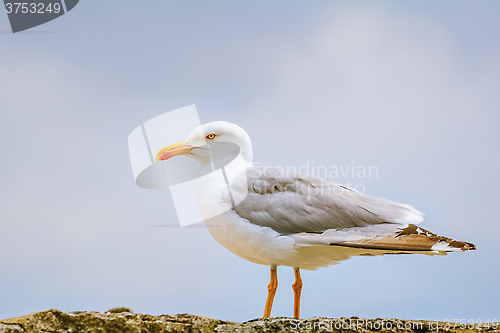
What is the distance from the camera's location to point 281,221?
674cm

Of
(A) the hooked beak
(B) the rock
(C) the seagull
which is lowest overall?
(B) the rock

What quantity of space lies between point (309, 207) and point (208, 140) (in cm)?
215

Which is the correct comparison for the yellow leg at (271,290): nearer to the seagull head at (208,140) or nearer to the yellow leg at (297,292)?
the yellow leg at (297,292)

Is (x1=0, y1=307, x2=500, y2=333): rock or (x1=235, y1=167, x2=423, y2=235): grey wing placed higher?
(x1=235, y1=167, x2=423, y2=235): grey wing

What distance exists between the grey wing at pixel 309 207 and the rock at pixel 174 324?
1694 millimetres

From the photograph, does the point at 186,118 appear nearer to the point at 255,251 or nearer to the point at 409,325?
the point at 255,251

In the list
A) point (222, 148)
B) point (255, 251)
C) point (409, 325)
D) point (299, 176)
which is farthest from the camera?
point (222, 148)

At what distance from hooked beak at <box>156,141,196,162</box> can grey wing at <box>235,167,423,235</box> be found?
54.3 inches

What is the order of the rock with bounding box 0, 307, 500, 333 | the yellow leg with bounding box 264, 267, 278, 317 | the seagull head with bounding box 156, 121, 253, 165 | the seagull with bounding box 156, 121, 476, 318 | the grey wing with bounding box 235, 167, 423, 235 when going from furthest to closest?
the seagull head with bounding box 156, 121, 253, 165
the yellow leg with bounding box 264, 267, 278, 317
the grey wing with bounding box 235, 167, 423, 235
the seagull with bounding box 156, 121, 476, 318
the rock with bounding box 0, 307, 500, 333

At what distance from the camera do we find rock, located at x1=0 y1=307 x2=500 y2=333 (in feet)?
14.2

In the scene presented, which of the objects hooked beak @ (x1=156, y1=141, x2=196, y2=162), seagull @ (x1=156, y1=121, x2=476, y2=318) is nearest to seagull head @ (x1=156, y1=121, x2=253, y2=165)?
hooked beak @ (x1=156, y1=141, x2=196, y2=162)

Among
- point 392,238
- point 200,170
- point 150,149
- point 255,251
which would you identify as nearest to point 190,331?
point 255,251

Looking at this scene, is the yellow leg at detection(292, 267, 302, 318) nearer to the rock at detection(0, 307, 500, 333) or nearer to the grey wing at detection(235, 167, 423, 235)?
the grey wing at detection(235, 167, 423, 235)

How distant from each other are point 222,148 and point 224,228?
1580 millimetres
